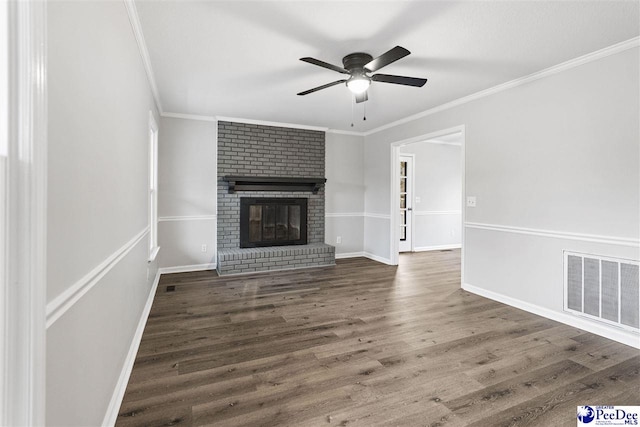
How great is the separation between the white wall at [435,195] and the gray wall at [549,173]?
111 inches

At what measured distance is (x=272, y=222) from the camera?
18.1 ft

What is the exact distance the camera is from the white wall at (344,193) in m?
6.04

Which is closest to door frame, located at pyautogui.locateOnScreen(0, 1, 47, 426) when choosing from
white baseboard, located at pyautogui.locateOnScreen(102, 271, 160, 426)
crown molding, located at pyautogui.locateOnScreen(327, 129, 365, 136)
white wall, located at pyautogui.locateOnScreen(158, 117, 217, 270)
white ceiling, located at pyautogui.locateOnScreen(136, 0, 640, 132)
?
white baseboard, located at pyautogui.locateOnScreen(102, 271, 160, 426)

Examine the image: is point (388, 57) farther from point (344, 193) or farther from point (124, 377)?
point (344, 193)

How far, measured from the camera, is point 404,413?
1.76 m

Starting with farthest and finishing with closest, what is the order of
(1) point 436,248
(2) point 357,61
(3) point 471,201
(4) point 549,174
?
(1) point 436,248, (3) point 471,201, (4) point 549,174, (2) point 357,61

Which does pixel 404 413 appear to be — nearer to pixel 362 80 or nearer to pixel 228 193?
pixel 362 80

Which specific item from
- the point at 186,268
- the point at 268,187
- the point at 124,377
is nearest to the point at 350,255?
the point at 268,187

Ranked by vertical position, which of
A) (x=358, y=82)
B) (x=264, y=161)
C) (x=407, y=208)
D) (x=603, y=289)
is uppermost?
(x=358, y=82)

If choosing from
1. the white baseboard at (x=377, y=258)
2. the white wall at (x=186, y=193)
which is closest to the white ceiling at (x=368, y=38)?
the white wall at (x=186, y=193)

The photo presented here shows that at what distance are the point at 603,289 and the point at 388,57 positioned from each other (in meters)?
2.74

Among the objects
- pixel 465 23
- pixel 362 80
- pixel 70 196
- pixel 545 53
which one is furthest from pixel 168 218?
pixel 545 53

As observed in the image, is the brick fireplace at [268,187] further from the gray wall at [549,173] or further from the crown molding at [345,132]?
the gray wall at [549,173]

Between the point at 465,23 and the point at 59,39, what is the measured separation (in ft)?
8.08
